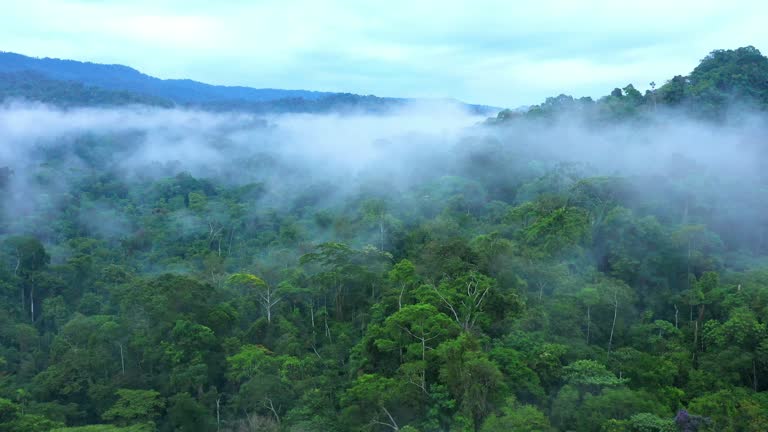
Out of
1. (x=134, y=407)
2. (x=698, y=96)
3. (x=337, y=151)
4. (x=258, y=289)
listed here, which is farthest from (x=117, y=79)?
(x=134, y=407)

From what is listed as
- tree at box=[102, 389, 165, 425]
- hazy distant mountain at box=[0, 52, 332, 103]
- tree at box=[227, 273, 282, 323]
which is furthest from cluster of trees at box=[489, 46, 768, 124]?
hazy distant mountain at box=[0, 52, 332, 103]

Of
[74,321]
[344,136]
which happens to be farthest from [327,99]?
[74,321]

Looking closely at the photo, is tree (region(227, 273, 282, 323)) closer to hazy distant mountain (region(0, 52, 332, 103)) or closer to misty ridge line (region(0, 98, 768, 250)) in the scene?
misty ridge line (region(0, 98, 768, 250))

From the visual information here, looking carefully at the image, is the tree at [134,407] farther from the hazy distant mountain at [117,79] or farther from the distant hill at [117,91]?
the hazy distant mountain at [117,79]

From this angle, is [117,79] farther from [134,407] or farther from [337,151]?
[134,407]

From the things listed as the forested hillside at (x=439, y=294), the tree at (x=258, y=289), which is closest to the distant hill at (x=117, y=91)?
the forested hillside at (x=439, y=294)

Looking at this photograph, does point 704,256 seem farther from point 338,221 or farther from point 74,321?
point 74,321
